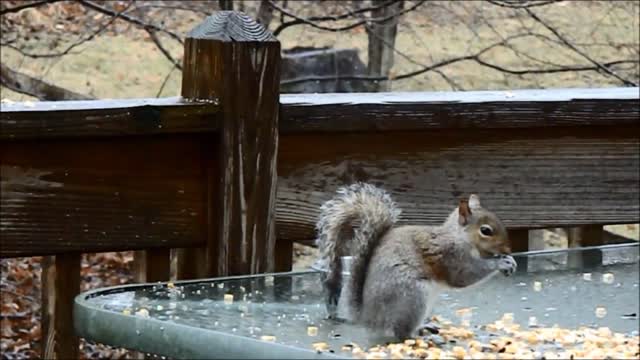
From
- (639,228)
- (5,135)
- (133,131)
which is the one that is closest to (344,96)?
(133,131)

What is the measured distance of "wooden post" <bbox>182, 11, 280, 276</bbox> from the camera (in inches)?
87.4

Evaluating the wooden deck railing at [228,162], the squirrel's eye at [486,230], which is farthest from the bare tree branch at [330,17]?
the squirrel's eye at [486,230]

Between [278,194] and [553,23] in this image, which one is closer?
[278,194]

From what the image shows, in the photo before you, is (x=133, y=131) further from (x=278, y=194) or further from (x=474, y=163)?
(x=474, y=163)

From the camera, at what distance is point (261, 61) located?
224 centimetres

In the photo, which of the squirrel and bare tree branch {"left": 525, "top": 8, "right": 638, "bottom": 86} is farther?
bare tree branch {"left": 525, "top": 8, "right": 638, "bottom": 86}

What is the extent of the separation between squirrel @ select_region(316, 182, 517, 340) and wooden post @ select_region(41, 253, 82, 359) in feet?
1.81

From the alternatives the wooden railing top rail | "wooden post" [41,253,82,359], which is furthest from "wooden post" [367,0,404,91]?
"wooden post" [41,253,82,359]

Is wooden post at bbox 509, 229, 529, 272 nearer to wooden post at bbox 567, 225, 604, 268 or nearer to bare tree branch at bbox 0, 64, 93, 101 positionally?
wooden post at bbox 567, 225, 604, 268

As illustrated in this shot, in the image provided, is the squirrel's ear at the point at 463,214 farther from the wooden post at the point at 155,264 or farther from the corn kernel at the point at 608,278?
the wooden post at the point at 155,264

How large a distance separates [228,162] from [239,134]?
2.0 inches

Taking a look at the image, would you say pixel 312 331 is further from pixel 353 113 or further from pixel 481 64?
pixel 481 64

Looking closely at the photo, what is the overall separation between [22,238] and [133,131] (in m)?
→ 0.25

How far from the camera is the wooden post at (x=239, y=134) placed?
222 cm
